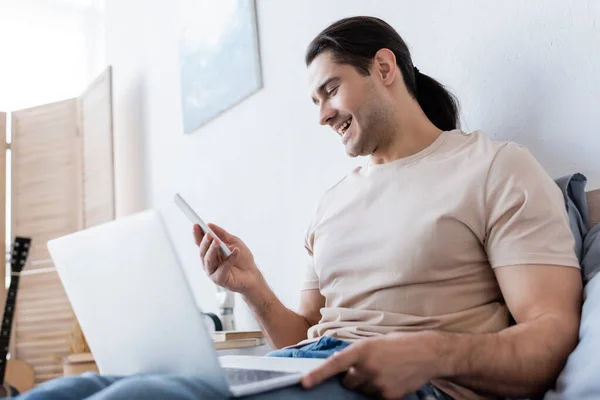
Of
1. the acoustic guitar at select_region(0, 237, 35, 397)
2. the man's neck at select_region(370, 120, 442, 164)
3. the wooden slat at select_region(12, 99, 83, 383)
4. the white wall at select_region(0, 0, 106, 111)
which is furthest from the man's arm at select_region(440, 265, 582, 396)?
the white wall at select_region(0, 0, 106, 111)

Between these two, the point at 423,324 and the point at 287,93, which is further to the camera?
the point at 287,93

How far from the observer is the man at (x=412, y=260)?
0.72 meters

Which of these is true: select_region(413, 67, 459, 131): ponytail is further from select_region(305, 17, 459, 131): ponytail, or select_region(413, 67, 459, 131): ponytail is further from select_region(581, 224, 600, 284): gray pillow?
select_region(581, 224, 600, 284): gray pillow

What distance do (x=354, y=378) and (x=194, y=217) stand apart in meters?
0.44

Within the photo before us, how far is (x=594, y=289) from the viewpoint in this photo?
826 mm

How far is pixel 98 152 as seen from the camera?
2.88 m

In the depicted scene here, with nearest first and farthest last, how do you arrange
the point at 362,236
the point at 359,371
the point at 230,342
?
the point at 359,371 < the point at 362,236 < the point at 230,342

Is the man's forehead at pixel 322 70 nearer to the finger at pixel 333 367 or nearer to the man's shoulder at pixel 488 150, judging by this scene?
the man's shoulder at pixel 488 150

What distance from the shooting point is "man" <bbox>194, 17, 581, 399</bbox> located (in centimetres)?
77

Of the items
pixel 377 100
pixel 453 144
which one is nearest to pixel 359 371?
pixel 453 144

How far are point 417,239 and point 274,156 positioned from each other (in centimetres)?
95

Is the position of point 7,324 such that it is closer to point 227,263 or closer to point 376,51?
point 227,263

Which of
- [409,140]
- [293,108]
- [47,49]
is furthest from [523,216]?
[47,49]

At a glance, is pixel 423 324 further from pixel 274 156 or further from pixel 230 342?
pixel 274 156
